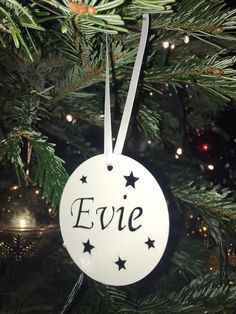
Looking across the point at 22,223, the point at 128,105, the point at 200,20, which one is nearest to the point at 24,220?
the point at 22,223

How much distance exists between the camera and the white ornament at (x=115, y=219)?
47 centimetres

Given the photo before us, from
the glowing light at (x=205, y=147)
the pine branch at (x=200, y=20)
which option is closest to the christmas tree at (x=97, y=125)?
the pine branch at (x=200, y=20)

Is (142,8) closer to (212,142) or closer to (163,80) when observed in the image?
(163,80)

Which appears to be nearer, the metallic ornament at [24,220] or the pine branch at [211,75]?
the pine branch at [211,75]

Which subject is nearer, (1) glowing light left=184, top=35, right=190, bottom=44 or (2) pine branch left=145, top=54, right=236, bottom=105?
(2) pine branch left=145, top=54, right=236, bottom=105

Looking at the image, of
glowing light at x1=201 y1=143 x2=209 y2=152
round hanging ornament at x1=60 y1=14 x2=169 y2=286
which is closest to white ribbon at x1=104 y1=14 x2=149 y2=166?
round hanging ornament at x1=60 y1=14 x2=169 y2=286

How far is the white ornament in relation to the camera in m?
0.47

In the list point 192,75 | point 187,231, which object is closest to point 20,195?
point 192,75

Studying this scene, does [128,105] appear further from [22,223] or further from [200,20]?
[22,223]

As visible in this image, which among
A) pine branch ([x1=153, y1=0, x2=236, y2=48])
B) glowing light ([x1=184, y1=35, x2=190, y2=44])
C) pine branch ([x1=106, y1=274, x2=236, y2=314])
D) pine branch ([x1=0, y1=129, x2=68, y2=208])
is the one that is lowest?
pine branch ([x1=106, y1=274, x2=236, y2=314])

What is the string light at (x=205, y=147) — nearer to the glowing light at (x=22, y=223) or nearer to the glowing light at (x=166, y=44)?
the glowing light at (x=166, y=44)

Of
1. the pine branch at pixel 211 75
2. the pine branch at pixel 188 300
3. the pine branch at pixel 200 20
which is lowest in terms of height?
the pine branch at pixel 188 300

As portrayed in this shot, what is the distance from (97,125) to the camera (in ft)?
2.29

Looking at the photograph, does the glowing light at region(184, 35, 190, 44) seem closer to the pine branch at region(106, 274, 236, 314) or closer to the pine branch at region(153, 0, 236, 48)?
the pine branch at region(153, 0, 236, 48)
